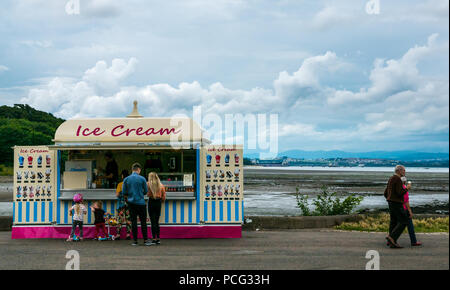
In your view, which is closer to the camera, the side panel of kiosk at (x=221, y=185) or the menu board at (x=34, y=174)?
the side panel of kiosk at (x=221, y=185)

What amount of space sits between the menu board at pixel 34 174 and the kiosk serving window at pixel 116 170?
375mm

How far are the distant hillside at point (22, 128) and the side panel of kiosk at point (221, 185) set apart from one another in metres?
90.8

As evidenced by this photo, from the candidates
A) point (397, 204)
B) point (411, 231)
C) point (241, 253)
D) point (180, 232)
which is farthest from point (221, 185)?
point (411, 231)

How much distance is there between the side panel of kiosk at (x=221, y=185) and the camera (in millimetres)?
14203

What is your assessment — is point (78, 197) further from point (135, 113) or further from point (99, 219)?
point (135, 113)

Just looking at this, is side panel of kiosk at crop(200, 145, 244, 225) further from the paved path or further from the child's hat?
the child's hat

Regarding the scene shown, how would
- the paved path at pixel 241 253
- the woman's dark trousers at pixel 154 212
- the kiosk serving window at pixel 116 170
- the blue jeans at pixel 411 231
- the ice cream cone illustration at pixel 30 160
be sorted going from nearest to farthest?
1. the paved path at pixel 241 253
2. the blue jeans at pixel 411 231
3. the woman's dark trousers at pixel 154 212
4. the kiosk serving window at pixel 116 170
5. the ice cream cone illustration at pixel 30 160

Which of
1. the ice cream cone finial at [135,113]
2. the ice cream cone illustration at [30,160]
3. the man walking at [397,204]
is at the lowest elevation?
the man walking at [397,204]

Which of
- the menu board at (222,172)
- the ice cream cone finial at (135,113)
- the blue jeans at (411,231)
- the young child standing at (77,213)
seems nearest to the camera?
the blue jeans at (411,231)

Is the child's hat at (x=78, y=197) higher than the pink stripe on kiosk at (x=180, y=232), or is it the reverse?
the child's hat at (x=78, y=197)

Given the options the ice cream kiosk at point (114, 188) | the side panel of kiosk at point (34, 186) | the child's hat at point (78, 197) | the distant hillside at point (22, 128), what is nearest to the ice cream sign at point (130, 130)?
the ice cream kiosk at point (114, 188)

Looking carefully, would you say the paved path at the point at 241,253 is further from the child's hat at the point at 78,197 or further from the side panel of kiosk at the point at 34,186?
the child's hat at the point at 78,197

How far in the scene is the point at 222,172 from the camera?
1440cm

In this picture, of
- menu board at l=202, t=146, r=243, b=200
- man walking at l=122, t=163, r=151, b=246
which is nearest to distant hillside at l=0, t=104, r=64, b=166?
menu board at l=202, t=146, r=243, b=200
